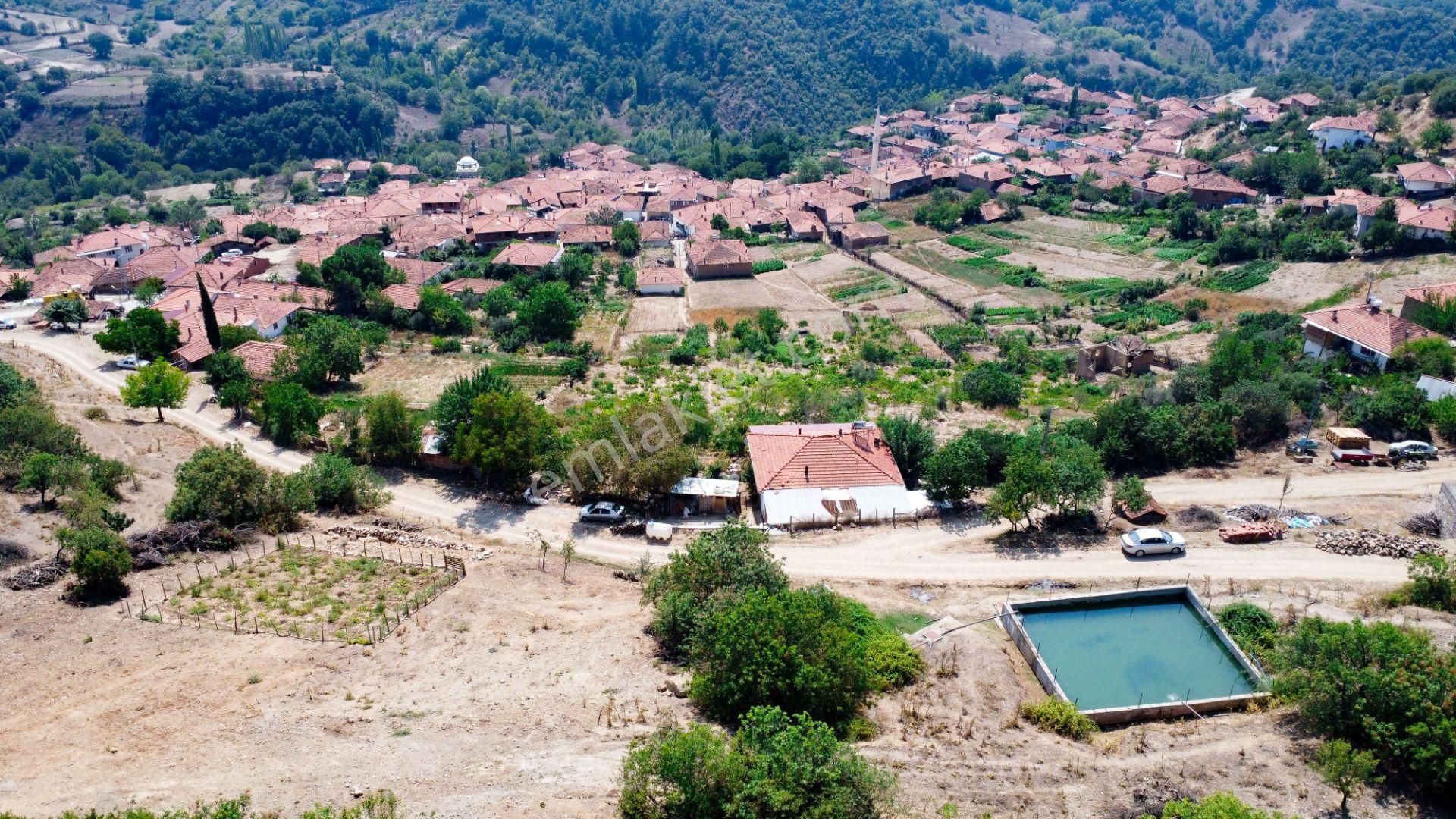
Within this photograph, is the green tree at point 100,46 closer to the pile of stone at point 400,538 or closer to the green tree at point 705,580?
the pile of stone at point 400,538

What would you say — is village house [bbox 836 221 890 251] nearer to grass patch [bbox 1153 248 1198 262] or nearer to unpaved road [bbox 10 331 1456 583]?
grass patch [bbox 1153 248 1198 262]

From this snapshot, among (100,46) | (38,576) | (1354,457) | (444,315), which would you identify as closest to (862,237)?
(444,315)

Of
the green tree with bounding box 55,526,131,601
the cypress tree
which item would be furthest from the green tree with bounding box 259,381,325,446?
the green tree with bounding box 55,526,131,601

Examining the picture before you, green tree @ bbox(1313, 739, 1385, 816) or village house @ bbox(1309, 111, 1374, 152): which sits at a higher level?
village house @ bbox(1309, 111, 1374, 152)

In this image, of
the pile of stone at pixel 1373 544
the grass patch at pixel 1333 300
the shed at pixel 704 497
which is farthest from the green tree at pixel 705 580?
the grass patch at pixel 1333 300

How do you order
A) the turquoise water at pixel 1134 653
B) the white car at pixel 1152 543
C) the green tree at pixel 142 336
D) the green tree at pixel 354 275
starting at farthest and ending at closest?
the green tree at pixel 354 275, the green tree at pixel 142 336, the white car at pixel 1152 543, the turquoise water at pixel 1134 653
